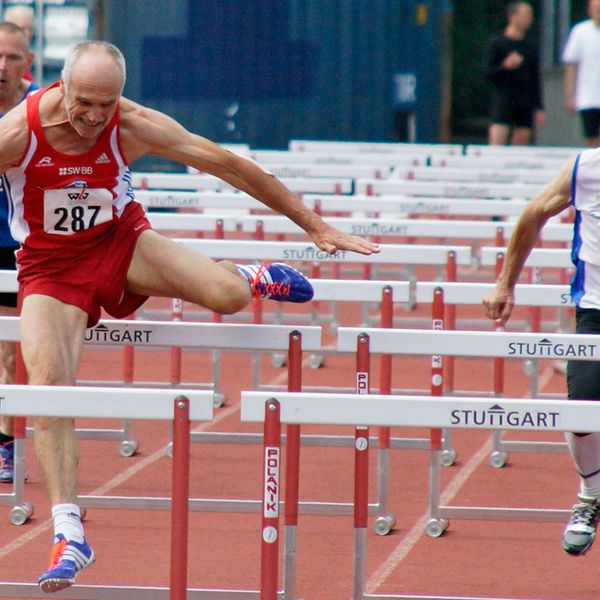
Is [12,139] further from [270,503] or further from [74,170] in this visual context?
[270,503]

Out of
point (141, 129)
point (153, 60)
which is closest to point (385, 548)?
point (141, 129)

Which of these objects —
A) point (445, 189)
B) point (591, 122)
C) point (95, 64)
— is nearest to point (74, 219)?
point (95, 64)

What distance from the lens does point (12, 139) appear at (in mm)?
5430

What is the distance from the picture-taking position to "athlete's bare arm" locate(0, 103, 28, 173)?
17.8 feet

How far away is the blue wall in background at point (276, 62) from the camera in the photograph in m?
18.4

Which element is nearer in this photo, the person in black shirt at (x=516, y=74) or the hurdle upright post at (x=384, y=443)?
the hurdle upright post at (x=384, y=443)

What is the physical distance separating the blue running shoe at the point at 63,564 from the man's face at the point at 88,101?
1447 millimetres

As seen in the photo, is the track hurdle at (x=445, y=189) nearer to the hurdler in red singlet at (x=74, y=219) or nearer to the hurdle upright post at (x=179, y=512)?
the hurdler in red singlet at (x=74, y=219)

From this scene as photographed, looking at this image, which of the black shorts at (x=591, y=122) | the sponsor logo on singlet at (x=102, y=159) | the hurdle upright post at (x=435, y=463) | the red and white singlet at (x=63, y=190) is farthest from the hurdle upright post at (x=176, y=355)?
the black shorts at (x=591, y=122)

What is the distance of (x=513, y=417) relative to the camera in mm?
4242

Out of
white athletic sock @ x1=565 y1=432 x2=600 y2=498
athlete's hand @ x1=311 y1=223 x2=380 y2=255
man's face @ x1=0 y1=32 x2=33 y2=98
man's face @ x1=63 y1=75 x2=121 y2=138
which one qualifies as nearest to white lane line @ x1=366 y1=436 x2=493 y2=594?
white athletic sock @ x1=565 y1=432 x2=600 y2=498

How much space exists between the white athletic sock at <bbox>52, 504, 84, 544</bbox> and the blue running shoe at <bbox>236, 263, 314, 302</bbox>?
1.31m

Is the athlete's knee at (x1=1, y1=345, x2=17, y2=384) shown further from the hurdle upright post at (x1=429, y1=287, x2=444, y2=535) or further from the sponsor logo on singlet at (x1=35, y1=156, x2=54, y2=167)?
the hurdle upright post at (x1=429, y1=287, x2=444, y2=535)

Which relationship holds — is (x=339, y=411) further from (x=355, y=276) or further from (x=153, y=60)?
(x=153, y=60)
